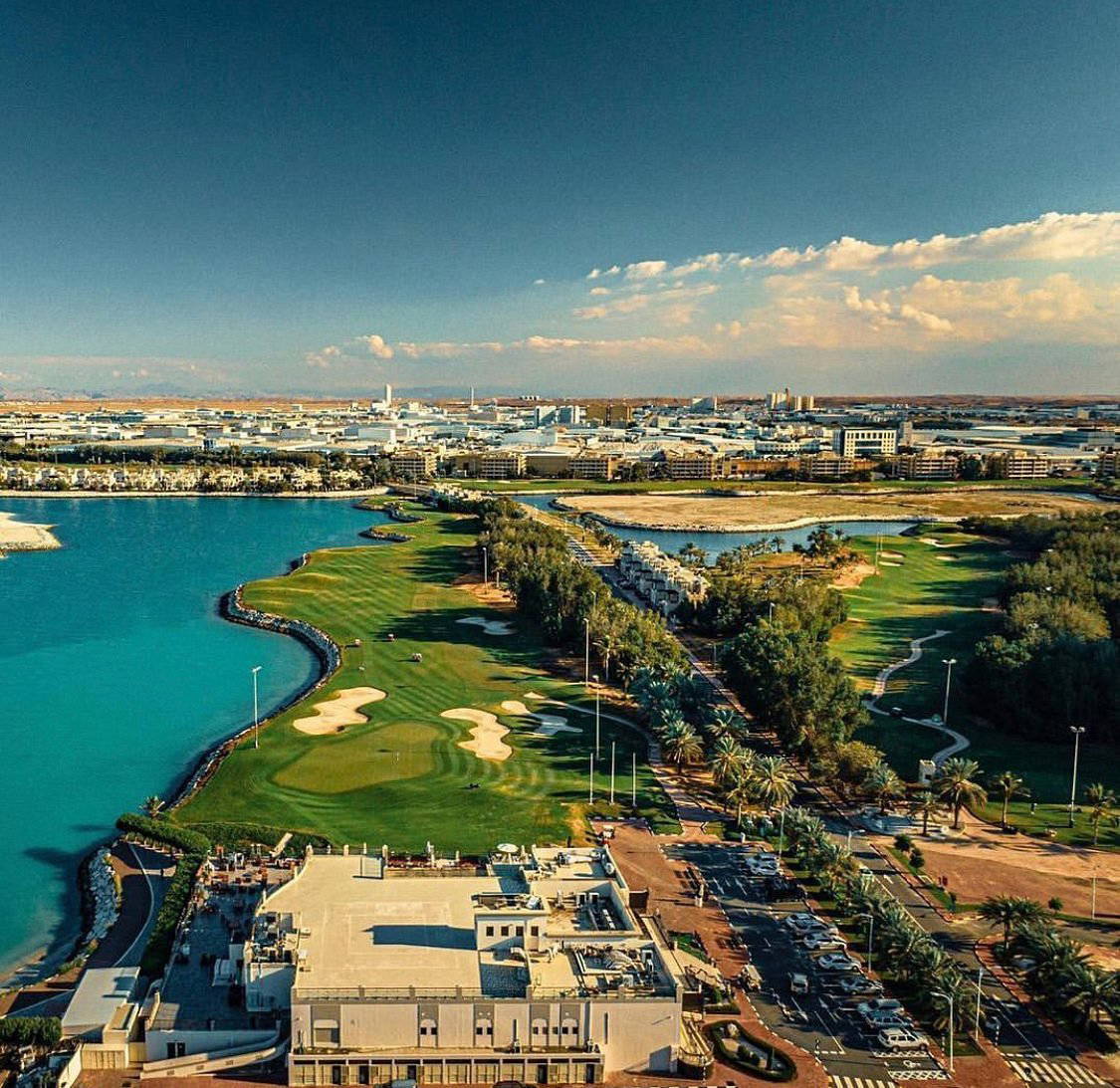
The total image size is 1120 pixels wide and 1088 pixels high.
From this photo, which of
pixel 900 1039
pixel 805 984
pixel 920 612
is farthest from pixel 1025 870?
pixel 920 612

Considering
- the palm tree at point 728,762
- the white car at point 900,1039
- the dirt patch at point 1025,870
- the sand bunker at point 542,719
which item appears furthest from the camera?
the sand bunker at point 542,719

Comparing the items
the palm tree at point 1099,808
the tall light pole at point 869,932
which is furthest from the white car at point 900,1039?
the palm tree at point 1099,808

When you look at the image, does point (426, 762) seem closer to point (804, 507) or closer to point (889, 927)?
point (889, 927)

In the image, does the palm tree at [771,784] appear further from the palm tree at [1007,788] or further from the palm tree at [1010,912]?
the palm tree at [1010,912]

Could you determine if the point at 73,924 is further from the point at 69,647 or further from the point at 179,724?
the point at 69,647

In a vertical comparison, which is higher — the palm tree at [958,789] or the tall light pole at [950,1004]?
the palm tree at [958,789]

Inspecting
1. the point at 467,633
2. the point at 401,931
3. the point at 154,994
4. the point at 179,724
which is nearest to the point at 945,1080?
the point at 401,931
